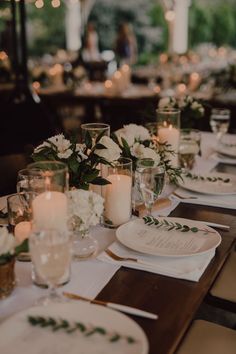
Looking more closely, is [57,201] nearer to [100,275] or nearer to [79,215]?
[79,215]

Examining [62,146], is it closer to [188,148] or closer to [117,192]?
[117,192]

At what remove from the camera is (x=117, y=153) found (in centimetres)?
172

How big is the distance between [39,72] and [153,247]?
15.5 feet

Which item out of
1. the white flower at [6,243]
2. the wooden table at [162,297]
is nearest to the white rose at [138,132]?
the wooden table at [162,297]

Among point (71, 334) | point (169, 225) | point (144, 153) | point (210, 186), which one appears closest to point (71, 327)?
point (71, 334)

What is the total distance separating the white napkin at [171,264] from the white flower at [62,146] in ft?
1.11

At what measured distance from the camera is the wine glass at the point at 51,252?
3.80 ft

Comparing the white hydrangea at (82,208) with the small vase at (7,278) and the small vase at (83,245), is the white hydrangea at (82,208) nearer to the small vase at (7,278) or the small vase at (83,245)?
the small vase at (83,245)

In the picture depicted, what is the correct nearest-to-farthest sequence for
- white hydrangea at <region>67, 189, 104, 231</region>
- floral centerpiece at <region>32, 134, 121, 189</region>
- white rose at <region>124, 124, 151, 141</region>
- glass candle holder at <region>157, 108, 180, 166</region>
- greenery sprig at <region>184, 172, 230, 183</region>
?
white hydrangea at <region>67, 189, 104, 231</region> < floral centerpiece at <region>32, 134, 121, 189</region> < white rose at <region>124, 124, 151, 141</region> < greenery sprig at <region>184, 172, 230, 183</region> < glass candle holder at <region>157, 108, 180, 166</region>

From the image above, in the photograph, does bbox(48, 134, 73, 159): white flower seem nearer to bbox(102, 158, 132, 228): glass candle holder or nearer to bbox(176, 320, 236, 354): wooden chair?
bbox(102, 158, 132, 228): glass candle holder

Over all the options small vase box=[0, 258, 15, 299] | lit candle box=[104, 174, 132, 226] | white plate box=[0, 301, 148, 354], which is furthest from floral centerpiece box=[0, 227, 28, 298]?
lit candle box=[104, 174, 132, 226]

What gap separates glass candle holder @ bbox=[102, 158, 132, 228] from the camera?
1.72m

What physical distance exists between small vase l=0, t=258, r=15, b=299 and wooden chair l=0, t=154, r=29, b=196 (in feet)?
3.96

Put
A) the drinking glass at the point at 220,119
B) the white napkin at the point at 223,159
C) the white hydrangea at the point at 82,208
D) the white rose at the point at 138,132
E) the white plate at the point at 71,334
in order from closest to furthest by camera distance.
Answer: the white plate at the point at 71,334, the white hydrangea at the point at 82,208, the white rose at the point at 138,132, the white napkin at the point at 223,159, the drinking glass at the point at 220,119
